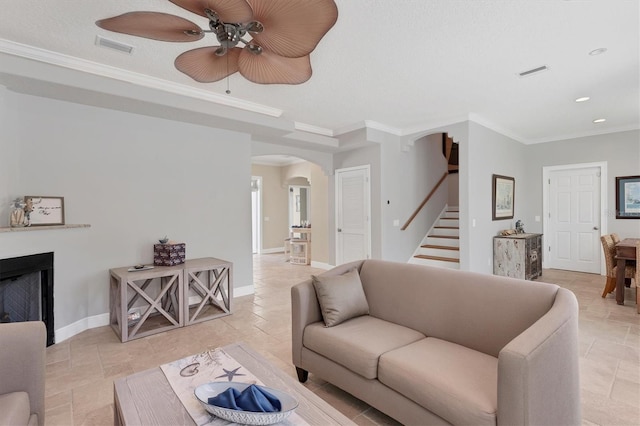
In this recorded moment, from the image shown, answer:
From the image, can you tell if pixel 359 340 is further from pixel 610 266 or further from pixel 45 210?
pixel 610 266

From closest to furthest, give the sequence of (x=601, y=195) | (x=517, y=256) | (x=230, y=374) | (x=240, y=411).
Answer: (x=240, y=411)
(x=230, y=374)
(x=517, y=256)
(x=601, y=195)

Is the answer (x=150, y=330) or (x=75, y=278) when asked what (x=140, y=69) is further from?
(x=150, y=330)

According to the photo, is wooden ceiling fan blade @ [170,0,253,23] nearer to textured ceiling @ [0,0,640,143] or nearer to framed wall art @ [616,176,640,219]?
textured ceiling @ [0,0,640,143]

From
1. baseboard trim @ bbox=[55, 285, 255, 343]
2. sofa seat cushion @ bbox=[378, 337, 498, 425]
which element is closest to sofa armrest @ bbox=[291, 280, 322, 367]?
sofa seat cushion @ bbox=[378, 337, 498, 425]

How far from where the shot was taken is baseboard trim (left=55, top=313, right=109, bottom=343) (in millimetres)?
3191

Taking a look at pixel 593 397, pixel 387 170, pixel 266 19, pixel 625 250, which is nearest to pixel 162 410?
pixel 266 19

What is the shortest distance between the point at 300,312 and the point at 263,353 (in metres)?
0.83

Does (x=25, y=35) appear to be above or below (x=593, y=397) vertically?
above

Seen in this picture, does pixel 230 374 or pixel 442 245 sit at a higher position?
pixel 442 245

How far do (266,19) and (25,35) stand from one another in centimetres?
238

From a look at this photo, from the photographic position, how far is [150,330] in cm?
339

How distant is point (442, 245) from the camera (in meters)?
6.18

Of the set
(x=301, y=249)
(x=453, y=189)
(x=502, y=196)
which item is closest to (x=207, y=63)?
(x=502, y=196)

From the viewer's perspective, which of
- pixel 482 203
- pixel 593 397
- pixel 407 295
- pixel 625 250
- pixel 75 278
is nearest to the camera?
pixel 593 397
